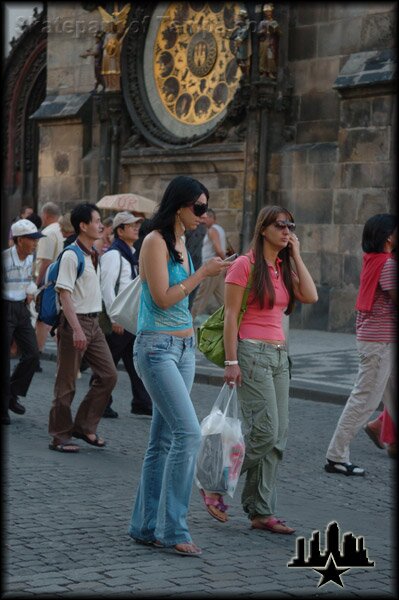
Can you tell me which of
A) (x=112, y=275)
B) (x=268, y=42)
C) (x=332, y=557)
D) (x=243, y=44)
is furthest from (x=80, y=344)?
(x=243, y=44)

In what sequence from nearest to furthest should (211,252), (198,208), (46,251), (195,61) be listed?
(198,208)
(46,251)
(211,252)
(195,61)

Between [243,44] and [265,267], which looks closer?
[265,267]

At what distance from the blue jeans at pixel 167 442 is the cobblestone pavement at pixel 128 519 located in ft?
0.44

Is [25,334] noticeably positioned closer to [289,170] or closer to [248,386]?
[248,386]

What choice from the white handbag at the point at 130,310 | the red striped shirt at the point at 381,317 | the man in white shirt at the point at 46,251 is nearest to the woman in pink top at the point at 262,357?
the white handbag at the point at 130,310

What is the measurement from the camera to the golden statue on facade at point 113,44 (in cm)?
2216

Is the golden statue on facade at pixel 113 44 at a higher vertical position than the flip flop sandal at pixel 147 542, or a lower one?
higher

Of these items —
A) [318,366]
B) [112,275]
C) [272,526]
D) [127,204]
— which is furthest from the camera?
[127,204]

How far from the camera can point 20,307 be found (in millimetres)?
11141

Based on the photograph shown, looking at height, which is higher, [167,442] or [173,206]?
[173,206]

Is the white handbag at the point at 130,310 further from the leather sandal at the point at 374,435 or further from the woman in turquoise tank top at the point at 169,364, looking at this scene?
the leather sandal at the point at 374,435

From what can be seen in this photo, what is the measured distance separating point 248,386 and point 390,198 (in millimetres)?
11088

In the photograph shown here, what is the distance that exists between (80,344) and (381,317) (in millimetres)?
2147

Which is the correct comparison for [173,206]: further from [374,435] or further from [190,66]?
[190,66]
